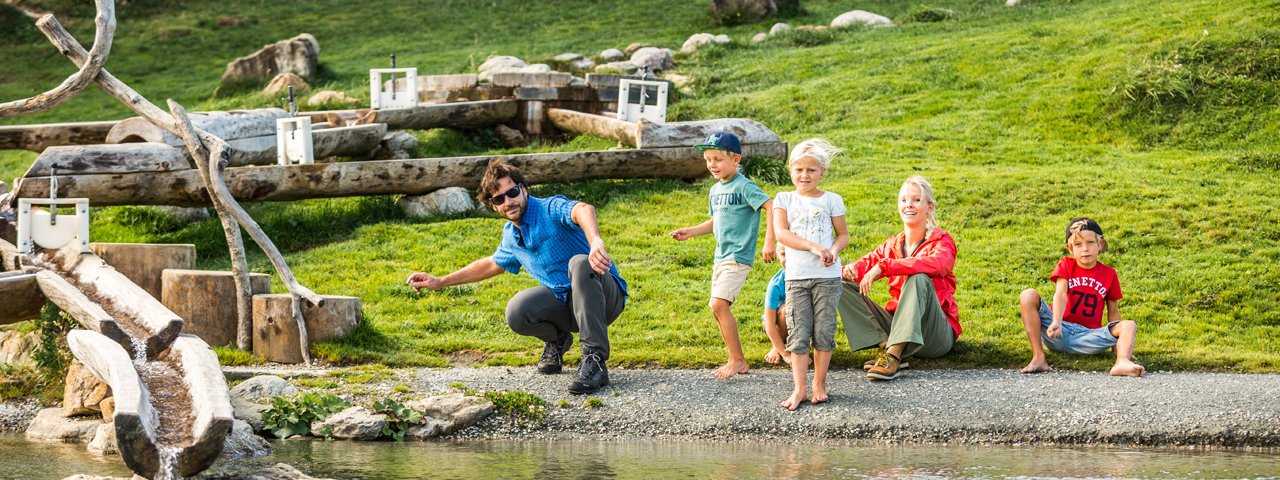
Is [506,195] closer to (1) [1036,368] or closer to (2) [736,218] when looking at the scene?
(2) [736,218]

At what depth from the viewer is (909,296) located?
28.1 feet

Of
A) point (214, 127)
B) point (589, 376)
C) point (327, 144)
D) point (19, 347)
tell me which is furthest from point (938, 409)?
point (327, 144)

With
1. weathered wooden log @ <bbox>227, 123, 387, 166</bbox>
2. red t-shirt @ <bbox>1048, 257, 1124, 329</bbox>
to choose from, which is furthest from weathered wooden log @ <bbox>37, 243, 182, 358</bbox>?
red t-shirt @ <bbox>1048, 257, 1124, 329</bbox>

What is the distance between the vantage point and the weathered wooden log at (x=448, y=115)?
707 inches

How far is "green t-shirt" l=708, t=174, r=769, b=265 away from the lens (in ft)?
27.7

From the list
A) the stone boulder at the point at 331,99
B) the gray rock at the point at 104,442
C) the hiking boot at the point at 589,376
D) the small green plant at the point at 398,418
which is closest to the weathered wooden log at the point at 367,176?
the gray rock at the point at 104,442

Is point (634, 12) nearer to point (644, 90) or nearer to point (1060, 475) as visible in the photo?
point (644, 90)

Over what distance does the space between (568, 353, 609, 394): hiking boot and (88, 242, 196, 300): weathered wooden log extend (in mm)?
3296

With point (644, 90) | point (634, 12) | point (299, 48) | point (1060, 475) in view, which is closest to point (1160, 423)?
point (1060, 475)

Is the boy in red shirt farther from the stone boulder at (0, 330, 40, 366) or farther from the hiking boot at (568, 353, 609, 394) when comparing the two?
the stone boulder at (0, 330, 40, 366)

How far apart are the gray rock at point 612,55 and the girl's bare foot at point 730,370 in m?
15.9

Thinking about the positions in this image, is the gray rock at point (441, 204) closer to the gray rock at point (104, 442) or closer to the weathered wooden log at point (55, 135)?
the weathered wooden log at point (55, 135)

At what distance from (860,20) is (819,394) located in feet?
62.3

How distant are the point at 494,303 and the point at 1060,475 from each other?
18.5 ft
